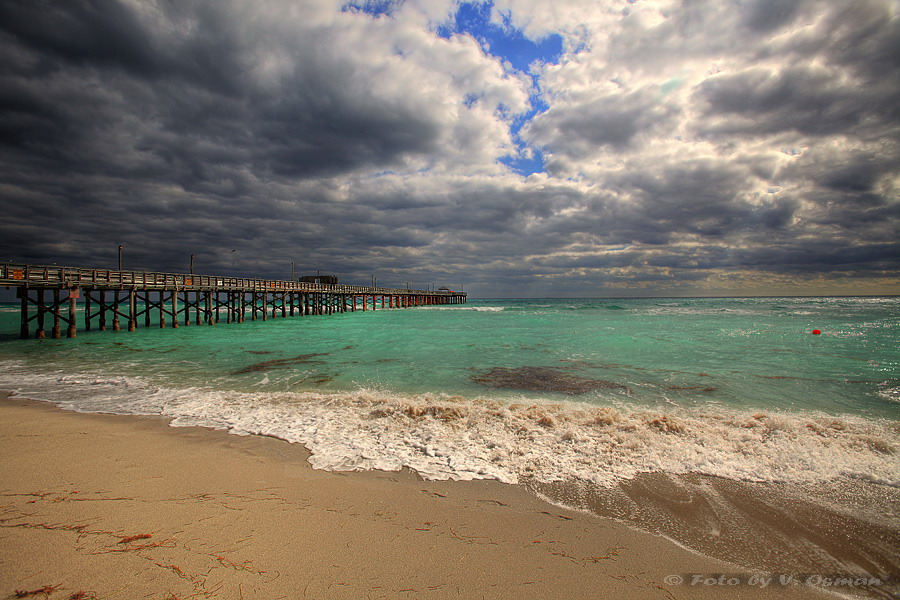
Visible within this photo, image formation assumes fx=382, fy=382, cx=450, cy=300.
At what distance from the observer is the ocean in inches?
194

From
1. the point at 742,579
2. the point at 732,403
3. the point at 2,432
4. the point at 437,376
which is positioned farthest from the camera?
the point at 437,376

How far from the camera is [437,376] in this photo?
11.3 metres

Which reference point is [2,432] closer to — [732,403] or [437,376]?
[437,376]

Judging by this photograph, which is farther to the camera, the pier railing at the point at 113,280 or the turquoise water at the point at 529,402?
the pier railing at the point at 113,280

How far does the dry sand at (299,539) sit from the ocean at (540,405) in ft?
1.83

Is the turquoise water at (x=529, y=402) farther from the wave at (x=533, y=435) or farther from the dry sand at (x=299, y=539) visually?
the dry sand at (x=299, y=539)

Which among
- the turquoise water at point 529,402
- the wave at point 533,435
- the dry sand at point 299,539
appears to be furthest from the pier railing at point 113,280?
the dry sand at point 299,539

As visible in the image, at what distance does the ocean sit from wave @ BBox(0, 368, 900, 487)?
32 millimetres

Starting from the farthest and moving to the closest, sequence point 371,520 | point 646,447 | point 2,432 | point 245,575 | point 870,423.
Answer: point 870,423, point 2,432, point 646,447, point 371,520, point 245,575

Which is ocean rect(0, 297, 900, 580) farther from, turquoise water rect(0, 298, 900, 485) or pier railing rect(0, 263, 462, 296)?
pier railing rect(0, 263, 462, 296)

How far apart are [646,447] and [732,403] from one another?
455 cm

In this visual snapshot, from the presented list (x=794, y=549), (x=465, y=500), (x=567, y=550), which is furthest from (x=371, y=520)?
(x=794, y=549)

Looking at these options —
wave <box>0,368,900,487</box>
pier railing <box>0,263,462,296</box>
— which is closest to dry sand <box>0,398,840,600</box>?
wave <box>0,368,900,487</box>

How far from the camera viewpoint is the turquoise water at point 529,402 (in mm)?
5105
